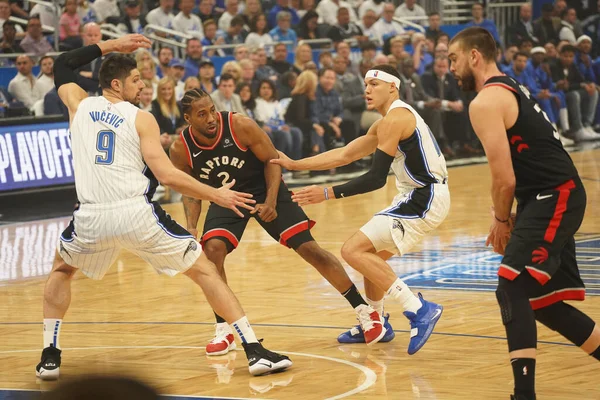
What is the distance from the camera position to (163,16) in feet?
61.6

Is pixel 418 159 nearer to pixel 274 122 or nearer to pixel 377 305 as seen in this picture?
pixel 377 305

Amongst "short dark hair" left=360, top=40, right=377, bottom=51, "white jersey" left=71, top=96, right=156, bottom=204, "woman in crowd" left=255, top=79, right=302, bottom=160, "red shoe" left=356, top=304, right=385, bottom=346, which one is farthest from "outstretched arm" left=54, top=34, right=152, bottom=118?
"short dark hair" left=360, top=40, right=377, bottom=51

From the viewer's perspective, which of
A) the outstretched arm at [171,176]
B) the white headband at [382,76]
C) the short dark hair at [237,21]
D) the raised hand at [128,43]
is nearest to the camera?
the outstretched arm at [171,176]

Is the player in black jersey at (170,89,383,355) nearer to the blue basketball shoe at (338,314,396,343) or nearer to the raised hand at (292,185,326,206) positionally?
the blue basketball shoe at (338,314,396,343)

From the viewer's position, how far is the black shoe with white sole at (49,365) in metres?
6.35

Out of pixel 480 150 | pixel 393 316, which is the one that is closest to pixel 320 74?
pixel 480 150

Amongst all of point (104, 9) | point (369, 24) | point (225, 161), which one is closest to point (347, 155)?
point (225, 161)

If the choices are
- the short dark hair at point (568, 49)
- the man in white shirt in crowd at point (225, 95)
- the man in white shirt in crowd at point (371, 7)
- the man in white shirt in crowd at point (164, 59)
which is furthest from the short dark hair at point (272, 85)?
the short dark hair at point (568, 49)

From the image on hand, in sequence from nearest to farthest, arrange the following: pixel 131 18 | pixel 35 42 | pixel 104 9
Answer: pixel 35 42
pixel 104 9
pixel 131 18

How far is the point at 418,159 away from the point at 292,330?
151cm

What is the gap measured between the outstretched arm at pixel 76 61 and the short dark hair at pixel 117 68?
120mm

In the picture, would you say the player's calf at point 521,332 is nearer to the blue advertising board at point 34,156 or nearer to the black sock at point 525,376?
the black sock at point 525,376

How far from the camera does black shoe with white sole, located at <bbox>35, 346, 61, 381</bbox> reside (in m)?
Result: 6.35

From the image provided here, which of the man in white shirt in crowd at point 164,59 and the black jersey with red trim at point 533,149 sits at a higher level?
the black jersey with red trim at point 533,149
